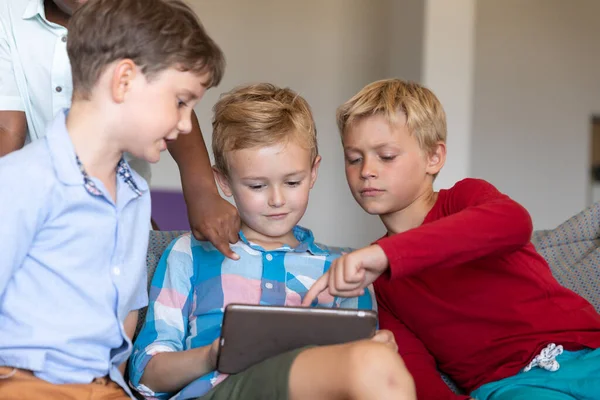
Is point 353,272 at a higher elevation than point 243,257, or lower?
higher

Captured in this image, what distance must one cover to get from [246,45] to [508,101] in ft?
5.16

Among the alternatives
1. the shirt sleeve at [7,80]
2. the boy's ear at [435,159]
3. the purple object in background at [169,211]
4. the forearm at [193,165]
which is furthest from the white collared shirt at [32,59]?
the purple object in background at [169,211]

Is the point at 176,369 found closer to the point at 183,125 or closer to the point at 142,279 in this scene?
the point at 142,279

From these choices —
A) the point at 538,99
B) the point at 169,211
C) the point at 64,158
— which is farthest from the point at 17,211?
the point at 538,99

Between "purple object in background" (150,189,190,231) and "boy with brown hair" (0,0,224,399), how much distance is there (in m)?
2.25

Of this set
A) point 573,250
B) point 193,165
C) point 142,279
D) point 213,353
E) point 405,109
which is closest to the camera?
point 213,353

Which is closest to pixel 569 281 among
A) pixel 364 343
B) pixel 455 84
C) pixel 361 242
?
pixel 364 343

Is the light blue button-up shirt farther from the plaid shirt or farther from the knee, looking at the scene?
the knee

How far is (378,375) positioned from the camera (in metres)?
1.32

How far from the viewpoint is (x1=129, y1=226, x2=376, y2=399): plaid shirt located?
179 cm

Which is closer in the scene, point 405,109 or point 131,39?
point 131,39

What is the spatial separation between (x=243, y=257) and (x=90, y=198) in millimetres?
511

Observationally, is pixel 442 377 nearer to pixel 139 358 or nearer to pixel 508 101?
pixel 139 358

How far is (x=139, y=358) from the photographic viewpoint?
1732 mm
